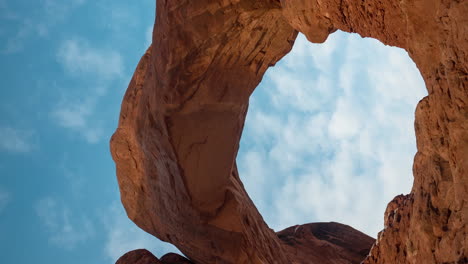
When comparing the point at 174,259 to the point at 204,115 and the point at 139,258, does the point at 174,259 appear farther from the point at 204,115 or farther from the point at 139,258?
the point at 204,115

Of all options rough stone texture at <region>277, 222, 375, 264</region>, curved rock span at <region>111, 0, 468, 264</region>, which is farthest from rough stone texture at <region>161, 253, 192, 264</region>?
rough stone texture at <region>277, 222, 375, 264</region>

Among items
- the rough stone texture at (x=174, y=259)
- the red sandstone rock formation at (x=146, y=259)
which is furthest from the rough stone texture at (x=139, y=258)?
the rough stone texture at (x=174, y=259)

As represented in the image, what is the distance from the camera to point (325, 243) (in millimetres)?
10445

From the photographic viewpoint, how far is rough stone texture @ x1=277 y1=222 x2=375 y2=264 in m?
9.91

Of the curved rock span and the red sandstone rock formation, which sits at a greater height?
the curved rock span

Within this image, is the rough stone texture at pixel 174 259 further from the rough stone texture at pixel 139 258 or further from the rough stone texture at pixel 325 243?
the rough stone texture at pixel 325 243

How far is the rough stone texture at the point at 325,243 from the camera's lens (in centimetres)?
991

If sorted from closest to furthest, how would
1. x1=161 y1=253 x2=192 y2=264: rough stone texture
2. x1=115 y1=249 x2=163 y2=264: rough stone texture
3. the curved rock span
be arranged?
the curved rock span, x1=115 y1=249 x2=163 y2=264: rough stone texture, x1=161 y1=253 x2=192 y2=264: rough stone texture

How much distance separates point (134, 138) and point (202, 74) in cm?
161

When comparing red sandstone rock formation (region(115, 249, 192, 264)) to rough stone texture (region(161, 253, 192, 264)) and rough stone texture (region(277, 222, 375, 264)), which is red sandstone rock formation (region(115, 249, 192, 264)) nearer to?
rough stone texture (region(161, 253, 192, 264))

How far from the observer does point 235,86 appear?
7758mm

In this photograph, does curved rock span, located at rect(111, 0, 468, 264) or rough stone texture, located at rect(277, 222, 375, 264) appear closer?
curved rock span, located at rect(111, 0, 468, 264)

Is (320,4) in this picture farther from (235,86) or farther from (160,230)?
(160,230)

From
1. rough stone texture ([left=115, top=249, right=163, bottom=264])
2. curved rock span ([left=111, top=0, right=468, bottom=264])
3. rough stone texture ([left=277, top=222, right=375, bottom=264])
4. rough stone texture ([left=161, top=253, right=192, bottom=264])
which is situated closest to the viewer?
curved rock span ([left=111, top=0, right=468, bottom=264])
